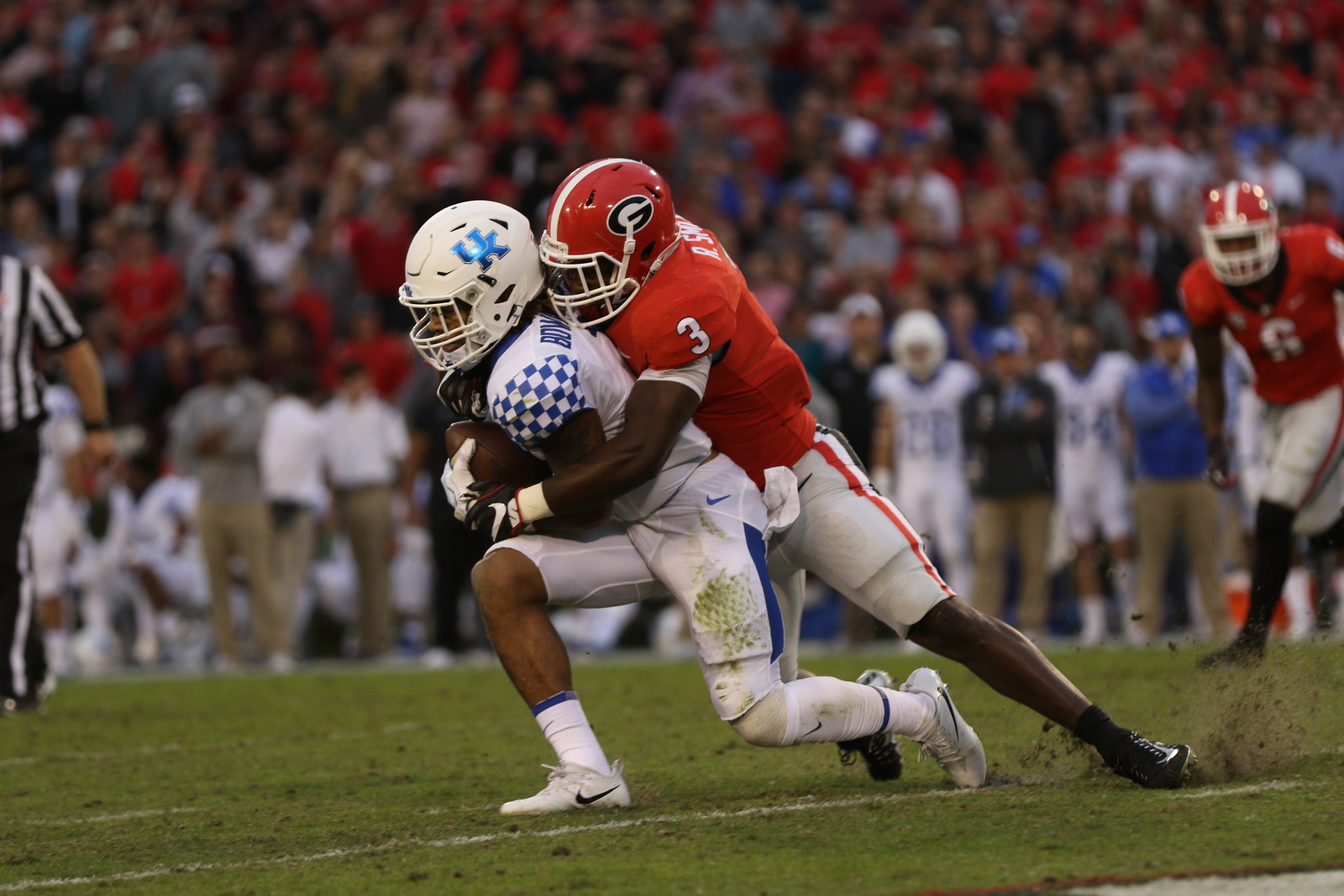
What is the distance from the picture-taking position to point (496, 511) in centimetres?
421

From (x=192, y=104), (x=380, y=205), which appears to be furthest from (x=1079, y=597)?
(x=192, y=104)

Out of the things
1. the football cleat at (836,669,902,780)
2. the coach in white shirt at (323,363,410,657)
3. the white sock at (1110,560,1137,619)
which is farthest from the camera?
the coach in white shirt at (323,363,410,657)

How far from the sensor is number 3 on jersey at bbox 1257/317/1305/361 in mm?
6625

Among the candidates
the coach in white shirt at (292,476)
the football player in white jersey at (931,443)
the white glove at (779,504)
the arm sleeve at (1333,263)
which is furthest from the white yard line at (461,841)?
the coach in white shirt at (292,476)

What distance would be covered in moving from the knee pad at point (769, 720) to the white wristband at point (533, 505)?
26.6 inches

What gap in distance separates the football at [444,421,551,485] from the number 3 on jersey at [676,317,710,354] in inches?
22.2

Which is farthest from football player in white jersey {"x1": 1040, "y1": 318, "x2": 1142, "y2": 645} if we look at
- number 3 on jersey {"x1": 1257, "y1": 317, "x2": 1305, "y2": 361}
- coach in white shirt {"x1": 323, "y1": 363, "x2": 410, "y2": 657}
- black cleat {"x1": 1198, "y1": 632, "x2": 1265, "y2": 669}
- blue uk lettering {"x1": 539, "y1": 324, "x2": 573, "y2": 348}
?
blue uk lettering {"x1": 539, "y1": 324, "x2": 573, "y2": 348}

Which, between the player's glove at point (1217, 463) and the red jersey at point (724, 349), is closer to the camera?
the red jersey at point (724, 349)

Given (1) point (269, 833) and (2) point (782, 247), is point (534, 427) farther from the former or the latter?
(2) point (782, 247)

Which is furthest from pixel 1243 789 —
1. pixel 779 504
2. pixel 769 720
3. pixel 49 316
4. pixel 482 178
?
pixel 482 178

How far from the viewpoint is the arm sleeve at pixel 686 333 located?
13.5 ft

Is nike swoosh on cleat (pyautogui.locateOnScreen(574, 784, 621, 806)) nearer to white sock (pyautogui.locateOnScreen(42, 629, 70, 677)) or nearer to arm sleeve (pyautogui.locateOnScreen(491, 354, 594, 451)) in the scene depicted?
arm sleeve (pyautogui.locateOnScreen(491, 354, 594, 451))

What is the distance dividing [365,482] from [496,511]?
7106 mm

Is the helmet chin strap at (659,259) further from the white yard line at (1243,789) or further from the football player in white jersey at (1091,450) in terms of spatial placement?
the football player in white jersey at (1091,450)
